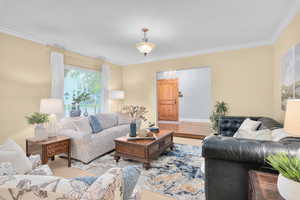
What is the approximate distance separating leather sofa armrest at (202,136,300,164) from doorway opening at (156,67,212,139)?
5660 mm

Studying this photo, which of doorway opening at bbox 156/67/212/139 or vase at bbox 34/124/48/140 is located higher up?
doorway opening at bbox 156/67/212/139

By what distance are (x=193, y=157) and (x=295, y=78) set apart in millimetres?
2152

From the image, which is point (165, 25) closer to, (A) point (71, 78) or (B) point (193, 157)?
(B) point (193, 157)

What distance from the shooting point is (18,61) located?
303cm

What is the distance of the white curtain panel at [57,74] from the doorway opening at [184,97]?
4.28 m

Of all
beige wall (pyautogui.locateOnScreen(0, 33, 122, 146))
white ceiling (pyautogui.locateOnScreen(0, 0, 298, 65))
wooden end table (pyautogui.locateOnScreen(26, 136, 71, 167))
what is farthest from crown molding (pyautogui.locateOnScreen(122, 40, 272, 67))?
wooden end table (pyautogui.locateOnScreen(26, 136, 71, 167))

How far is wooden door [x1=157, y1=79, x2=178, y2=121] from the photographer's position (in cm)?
728

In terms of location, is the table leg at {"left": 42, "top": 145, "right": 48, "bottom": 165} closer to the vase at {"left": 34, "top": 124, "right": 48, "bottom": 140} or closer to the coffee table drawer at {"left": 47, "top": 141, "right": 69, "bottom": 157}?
the coffee table drawer at {"left": 47, "top": 141, "right": 69, "bottom": 157}

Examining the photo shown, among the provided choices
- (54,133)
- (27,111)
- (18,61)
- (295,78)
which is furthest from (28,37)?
(295,78)

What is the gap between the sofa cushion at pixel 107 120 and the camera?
384 centimetres

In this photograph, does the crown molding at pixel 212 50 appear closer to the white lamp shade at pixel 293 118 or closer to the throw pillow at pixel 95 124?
the throw pillow at pixel 95 124

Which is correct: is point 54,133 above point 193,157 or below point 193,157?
above

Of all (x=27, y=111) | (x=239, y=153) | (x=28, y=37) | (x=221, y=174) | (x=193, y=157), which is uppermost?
(x=28, y=37)

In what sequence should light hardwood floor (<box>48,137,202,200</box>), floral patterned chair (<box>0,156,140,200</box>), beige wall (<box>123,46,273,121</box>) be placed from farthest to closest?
beige wall (<box>123,46,273,121</box>) < light hardwood floor (<box>48,137,202,200</box>) < floral patterned chair (<box>0,156,140,200</box>)
